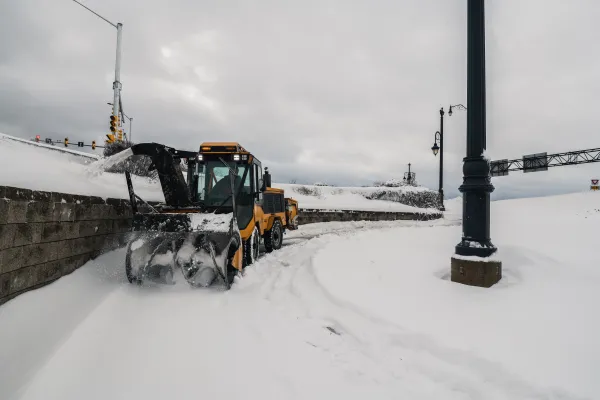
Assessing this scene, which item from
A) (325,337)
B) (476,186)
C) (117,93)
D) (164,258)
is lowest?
(325,337)

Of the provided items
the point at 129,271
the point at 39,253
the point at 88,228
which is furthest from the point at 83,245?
the point at 39,253

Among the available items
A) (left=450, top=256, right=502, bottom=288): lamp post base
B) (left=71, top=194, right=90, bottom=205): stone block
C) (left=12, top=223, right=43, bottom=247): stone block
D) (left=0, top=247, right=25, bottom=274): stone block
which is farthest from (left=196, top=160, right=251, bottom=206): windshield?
(left=450, top=256, right=502, bottom=288): lamp post base

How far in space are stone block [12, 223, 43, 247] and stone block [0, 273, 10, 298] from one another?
36 cm

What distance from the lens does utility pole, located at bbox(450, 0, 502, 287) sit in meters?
4.07

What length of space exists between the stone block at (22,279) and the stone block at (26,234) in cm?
32

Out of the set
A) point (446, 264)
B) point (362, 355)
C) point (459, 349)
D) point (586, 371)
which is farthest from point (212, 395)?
point (446, 264)

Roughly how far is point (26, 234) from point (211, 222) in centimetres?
240

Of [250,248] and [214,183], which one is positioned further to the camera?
[214,183]

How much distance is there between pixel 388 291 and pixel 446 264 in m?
1.43

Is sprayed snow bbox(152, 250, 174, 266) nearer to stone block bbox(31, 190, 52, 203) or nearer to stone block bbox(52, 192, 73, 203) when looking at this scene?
stone block bbox(52, 192, 73, 203)

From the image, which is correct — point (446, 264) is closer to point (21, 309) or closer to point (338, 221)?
point (21, 309)

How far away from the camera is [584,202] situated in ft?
54.0

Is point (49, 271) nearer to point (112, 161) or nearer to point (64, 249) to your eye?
point (64, 249)

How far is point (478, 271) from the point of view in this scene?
13.2 feet
